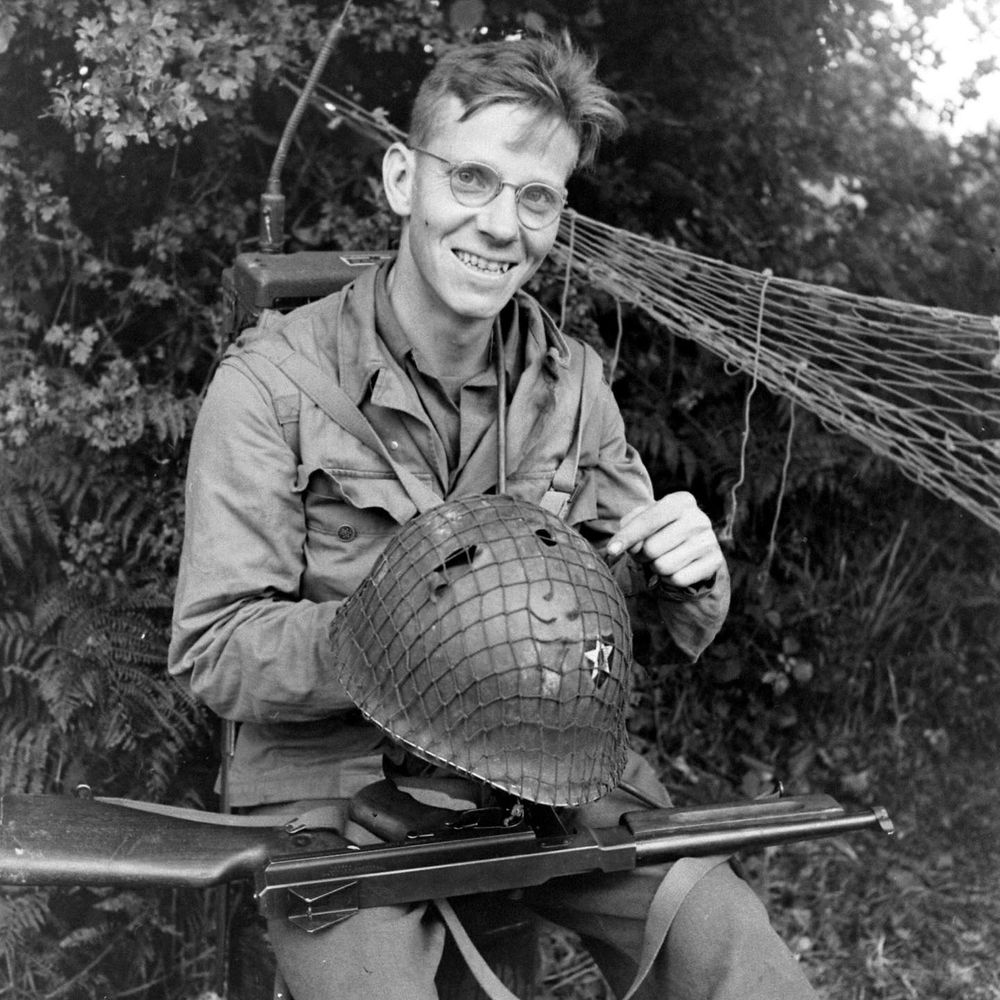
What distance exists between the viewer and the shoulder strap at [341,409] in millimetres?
2590

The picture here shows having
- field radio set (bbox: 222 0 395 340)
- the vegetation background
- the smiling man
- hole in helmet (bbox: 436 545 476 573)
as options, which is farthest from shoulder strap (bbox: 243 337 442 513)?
the vegetation background

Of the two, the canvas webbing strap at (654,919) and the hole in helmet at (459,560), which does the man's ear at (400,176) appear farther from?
→ the canvas webbing strap at (654,919)

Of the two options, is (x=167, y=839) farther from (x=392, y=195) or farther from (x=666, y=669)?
(x=666, y=669)

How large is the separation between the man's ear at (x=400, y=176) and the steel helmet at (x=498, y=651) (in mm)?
945

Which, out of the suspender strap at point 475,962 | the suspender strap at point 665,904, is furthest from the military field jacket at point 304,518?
the suspender strap at point 665,904

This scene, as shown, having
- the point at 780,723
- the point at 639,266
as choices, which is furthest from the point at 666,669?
the point at 639,266

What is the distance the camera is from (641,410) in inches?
176

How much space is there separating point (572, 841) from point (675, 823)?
242 millimetres

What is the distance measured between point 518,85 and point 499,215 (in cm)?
27

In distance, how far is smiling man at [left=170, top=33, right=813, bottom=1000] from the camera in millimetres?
2340

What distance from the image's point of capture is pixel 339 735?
8.63ft

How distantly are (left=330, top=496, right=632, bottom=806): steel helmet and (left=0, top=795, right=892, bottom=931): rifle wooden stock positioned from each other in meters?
0.22

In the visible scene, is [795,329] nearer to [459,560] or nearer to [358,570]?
[358,570]

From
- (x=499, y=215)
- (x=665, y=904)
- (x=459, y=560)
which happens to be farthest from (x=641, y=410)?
(x=459, y=560)
